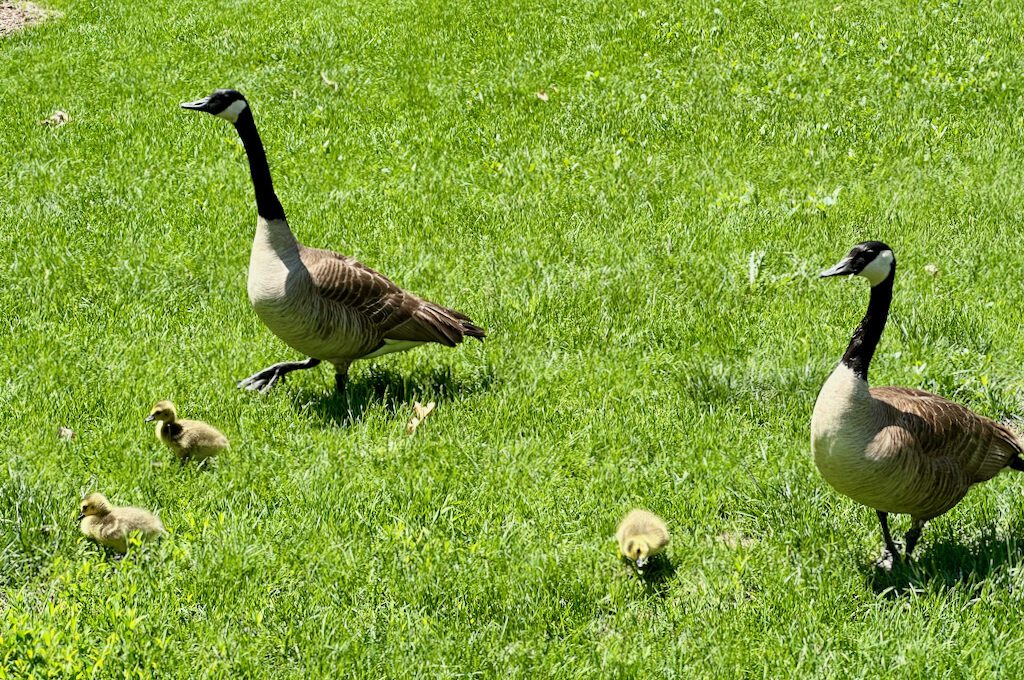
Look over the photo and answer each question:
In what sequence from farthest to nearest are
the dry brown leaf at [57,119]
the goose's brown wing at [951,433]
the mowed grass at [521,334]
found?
the dry brown leaf at [57,119] < the goose's brown wing at [951,433] < the mowed grass at [521,334]

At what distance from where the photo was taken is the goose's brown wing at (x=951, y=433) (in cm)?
445

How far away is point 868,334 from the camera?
4.36m

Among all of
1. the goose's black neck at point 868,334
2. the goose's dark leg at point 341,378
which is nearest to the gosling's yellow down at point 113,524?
the goose's dark leg at point 341,378

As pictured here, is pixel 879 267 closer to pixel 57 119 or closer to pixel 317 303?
pixel 317 303

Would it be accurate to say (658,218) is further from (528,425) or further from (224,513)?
(224,513)

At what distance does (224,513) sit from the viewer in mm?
4879

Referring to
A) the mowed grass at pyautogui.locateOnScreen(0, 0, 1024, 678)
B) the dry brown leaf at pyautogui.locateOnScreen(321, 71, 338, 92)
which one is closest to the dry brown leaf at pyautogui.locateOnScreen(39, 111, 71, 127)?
the mowed grass at pyautogui.locateOnScreen(0, 0, 1024, 678)

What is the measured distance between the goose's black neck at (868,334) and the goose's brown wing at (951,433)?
0.30m

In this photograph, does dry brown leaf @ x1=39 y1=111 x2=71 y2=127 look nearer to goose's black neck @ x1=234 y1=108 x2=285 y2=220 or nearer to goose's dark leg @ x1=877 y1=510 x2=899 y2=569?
goose's black neck @ x1=234 y1=108 x2=285 y2=220

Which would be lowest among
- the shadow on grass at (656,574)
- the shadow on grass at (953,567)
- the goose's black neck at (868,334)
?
the shadow on grass at (656,574)

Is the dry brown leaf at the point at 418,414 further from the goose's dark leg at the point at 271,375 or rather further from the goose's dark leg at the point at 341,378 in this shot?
the goose's dark leg at the point at 271,375

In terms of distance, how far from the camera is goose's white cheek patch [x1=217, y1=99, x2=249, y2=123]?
6.12m

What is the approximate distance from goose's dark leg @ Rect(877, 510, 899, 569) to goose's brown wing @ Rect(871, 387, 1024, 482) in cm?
41

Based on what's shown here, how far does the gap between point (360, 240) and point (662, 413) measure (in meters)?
3.46
